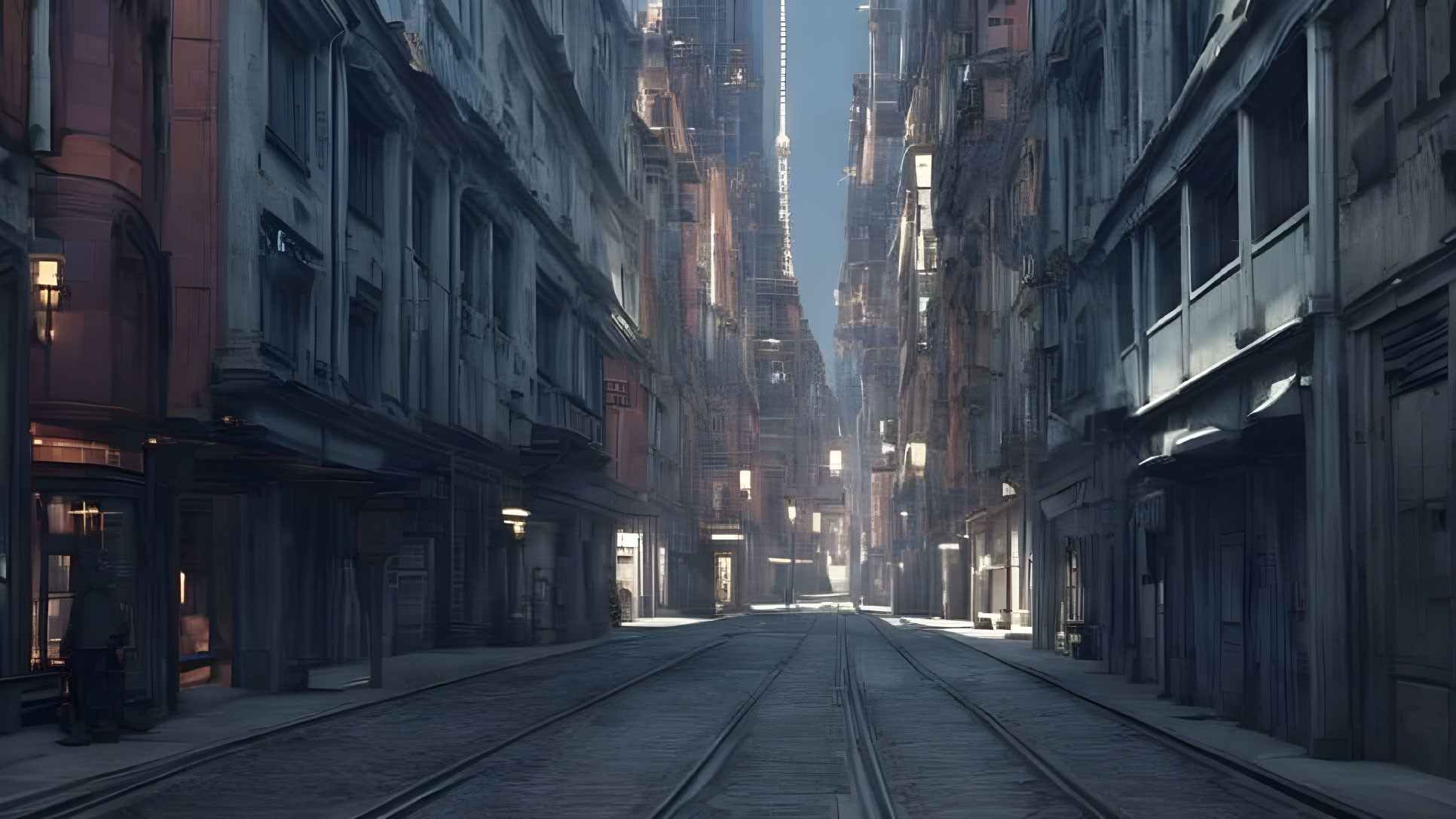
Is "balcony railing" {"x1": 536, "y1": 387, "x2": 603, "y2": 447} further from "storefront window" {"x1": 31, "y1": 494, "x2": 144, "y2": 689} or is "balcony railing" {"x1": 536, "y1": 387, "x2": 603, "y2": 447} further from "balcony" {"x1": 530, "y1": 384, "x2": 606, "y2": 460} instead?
"storefront window" {"x1": 31, "y1": 494, "x2": 144, "y2": 689}

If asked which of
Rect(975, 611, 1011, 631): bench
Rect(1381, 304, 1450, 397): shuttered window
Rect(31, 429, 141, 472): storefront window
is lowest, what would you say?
Rect(975, 611, 1011, 631): bench

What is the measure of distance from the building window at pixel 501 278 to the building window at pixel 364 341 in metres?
9.76

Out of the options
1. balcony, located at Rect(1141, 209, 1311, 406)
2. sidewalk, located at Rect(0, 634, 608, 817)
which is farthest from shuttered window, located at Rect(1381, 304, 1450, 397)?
sidewalk, located at Rect(0, 634, 608, 817)

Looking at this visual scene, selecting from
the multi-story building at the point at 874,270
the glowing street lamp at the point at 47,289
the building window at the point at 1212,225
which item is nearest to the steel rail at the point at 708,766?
the building window at the point at 1212,225

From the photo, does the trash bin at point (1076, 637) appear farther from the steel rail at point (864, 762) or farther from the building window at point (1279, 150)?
the building window at point (1279, 150)

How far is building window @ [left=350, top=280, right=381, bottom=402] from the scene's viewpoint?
30312 mm

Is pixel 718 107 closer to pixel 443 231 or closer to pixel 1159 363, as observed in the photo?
pixel 443 231

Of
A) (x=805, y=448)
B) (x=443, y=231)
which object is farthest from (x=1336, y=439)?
(x=805, y=448)

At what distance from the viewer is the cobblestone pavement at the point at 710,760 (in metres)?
12.3

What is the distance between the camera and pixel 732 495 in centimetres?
9494

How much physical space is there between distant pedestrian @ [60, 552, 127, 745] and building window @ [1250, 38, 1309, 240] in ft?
46.5

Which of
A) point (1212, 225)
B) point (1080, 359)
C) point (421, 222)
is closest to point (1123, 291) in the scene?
point (1080, 359)

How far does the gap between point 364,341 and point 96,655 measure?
48.3 ft

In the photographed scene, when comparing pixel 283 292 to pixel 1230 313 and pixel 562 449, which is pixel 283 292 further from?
pixel 562 449
